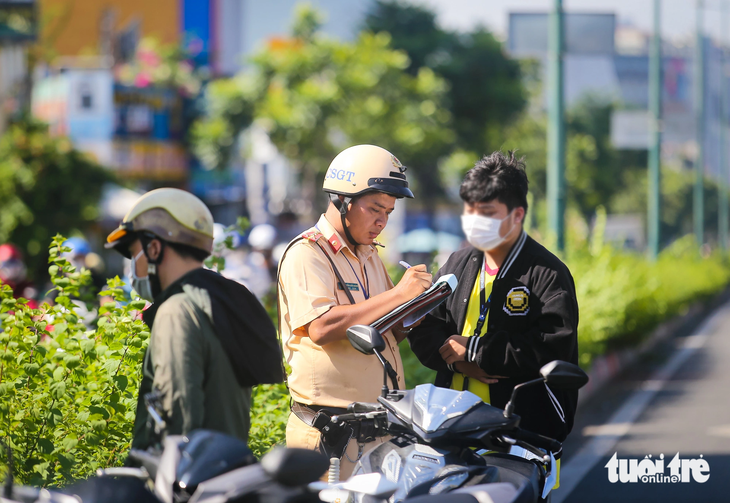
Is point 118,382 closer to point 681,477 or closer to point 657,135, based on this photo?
point 681,477

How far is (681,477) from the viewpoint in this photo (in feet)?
21.7

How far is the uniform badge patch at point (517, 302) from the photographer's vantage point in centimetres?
354

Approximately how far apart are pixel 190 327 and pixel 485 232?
1.48m

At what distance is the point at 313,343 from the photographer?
3393 mm

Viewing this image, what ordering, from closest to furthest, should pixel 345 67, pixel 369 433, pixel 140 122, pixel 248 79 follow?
1. pixel 369 433
2. pixel 345 67
3. pixel 248 79
4. pixel 140 122

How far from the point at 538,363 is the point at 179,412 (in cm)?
145

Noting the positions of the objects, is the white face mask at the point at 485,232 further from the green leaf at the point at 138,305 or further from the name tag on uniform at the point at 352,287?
the green leaf at the point at 138,305

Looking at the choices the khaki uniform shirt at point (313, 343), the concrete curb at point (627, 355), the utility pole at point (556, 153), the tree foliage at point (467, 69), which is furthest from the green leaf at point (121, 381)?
the tree foliage at point (467, 69)

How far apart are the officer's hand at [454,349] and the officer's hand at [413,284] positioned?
34 centimetres

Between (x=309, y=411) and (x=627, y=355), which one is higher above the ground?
(x=309, y=411)

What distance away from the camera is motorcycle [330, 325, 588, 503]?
2834 millimetres

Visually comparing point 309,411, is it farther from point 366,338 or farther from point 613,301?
point 613,301

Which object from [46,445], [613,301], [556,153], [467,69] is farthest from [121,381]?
[467,69]

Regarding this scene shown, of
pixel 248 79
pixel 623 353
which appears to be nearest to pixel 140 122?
pixel 248 79
